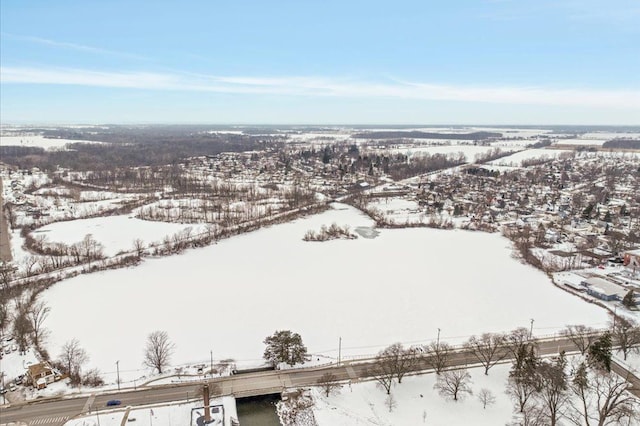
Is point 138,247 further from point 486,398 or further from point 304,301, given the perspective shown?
point 486,398

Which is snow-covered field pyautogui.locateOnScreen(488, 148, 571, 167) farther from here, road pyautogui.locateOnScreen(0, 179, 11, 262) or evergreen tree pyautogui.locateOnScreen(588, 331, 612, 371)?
road pyautogui.locateOnScreen(0, 179, 11, 262)

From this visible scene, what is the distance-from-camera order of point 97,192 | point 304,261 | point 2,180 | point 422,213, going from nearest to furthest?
point 304,261, point 422,213, point 97,192, point 2,180

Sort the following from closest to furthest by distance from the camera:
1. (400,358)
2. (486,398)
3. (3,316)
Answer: (486,398)
(400,358)
(3,316)

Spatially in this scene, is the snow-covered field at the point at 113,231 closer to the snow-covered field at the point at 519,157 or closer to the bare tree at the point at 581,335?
the bare tree at the point at 581,335

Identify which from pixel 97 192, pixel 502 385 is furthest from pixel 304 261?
pixel 97 192

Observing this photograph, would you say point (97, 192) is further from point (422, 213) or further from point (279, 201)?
point (422, 213)

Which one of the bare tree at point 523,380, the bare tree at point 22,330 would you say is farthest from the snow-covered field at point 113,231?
the bare tree at point 523,380

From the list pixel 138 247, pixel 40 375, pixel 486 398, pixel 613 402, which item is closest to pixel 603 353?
pixel 613 402
